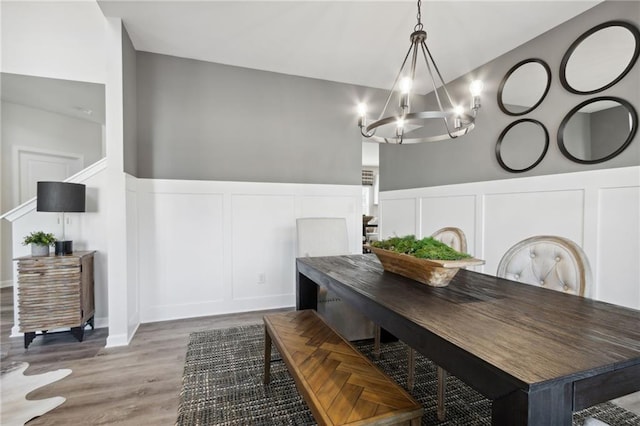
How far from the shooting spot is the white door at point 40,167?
422 centimetres

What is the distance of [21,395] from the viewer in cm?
179

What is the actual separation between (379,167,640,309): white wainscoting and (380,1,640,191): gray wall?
14 cm

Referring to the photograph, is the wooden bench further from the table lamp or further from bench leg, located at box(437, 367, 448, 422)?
the table lamp

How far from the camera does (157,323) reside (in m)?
2.92

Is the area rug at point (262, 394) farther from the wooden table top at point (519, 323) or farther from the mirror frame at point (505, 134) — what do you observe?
the mirror frame at point (505, 134)

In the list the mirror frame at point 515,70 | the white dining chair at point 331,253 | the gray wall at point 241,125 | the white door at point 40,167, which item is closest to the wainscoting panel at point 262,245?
the gray wall at point 241,125

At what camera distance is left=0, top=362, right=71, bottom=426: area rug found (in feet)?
5.27

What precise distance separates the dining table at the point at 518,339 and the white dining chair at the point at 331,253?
912 millimetres

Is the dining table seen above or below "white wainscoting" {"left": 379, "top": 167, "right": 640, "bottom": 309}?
below

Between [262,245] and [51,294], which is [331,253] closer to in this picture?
[262,245]

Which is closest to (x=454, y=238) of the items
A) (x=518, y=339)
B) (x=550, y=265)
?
(x=550, y=265)

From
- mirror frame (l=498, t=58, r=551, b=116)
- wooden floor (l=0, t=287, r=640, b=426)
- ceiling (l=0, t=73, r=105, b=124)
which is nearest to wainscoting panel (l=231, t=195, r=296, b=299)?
wooden floor (l=0, t=287, r=640, b=426)

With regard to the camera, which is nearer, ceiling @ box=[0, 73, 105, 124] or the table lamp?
the table lamp

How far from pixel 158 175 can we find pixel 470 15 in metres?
3.17
